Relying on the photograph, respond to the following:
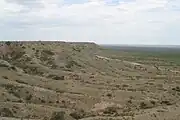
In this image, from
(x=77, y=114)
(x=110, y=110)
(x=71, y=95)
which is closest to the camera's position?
(x=77, y=114)

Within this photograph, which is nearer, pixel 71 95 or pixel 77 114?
pixel 77 114

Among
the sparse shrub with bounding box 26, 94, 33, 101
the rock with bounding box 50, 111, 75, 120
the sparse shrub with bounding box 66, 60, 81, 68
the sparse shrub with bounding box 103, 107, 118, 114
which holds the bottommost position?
the sparse shrub with bounding box 103, 107, 118, 114

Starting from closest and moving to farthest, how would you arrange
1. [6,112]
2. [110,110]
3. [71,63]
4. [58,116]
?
1. [58,116]
2. [6,112]
3. [110,110]
4. [71,63]

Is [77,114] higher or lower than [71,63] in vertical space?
lower

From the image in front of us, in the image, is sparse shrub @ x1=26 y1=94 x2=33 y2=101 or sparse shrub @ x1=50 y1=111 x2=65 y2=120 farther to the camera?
sparse shrub @ x1=26 y1=94 x2=33 y2=101

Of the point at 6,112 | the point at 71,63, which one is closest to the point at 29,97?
the point at 6,112

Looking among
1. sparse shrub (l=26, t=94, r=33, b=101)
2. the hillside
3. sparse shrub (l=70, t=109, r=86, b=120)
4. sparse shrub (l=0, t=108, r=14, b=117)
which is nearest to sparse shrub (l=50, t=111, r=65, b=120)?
the hillside

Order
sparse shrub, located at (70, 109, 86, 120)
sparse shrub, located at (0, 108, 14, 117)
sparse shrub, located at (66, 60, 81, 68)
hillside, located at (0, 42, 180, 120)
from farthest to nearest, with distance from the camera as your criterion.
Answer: sparse shrub, located at (66, 60, 81, 68) → hillside, located at (0, 42, 180, 120) → sparse shrub, located at (70, 109, 86, 120) → sparse shrub, located at (0, 108, 14, 117)

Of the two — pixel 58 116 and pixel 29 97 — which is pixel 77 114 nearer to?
pixel 58 116

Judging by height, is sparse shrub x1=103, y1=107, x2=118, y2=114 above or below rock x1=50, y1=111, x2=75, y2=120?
below

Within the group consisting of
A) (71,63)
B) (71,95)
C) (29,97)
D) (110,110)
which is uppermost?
(71,63)

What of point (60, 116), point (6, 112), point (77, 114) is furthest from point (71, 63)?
point (60, 116)

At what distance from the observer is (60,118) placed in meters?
35.9

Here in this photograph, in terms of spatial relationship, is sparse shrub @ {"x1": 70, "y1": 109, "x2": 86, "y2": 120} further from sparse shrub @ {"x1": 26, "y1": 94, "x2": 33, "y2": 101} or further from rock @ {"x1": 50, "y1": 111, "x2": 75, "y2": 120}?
sparse shrub @ {"x1": 26, "y1": 94, "x2": 33, "y2": 101}
